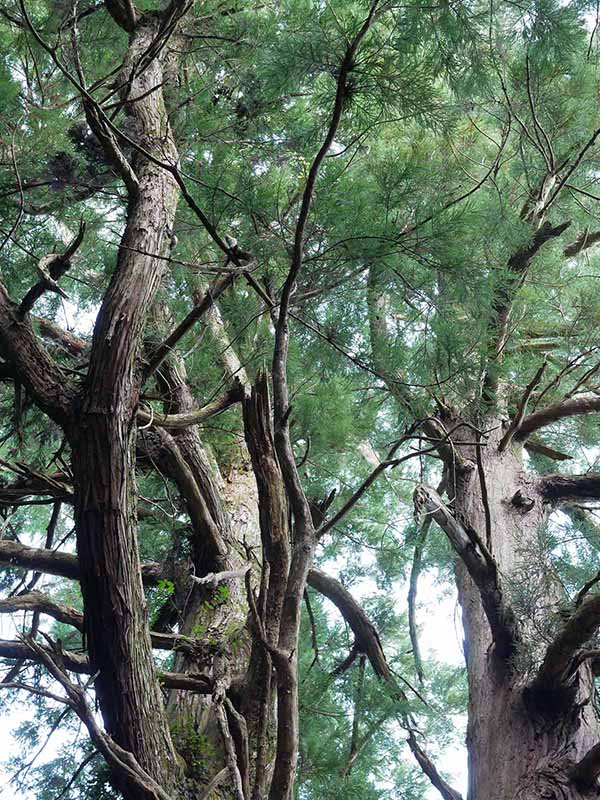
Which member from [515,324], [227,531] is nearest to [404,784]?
[227,531]

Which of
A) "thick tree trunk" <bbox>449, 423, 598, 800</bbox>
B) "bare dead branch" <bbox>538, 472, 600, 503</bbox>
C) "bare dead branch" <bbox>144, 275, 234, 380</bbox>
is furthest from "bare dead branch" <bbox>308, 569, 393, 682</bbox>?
"bare dead branch" <bbox>144, 275, 234, 380</bbox>

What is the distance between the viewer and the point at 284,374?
1.71m

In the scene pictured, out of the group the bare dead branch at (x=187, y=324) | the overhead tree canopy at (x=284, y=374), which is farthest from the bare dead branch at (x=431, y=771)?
the bare dead branch at (x=187, y=324)

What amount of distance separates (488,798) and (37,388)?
169cm

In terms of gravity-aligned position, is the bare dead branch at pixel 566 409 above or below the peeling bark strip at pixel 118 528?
above

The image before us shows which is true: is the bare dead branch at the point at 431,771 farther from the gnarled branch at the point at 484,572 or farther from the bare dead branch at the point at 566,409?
the bare dead branch at the point at 566,409

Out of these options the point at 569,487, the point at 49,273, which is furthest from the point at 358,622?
the point at 49,273

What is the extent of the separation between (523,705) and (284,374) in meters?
1.31

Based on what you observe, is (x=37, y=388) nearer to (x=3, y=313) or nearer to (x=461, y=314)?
(x=3, y=313)

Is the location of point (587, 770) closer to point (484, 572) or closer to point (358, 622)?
point (484, 572)

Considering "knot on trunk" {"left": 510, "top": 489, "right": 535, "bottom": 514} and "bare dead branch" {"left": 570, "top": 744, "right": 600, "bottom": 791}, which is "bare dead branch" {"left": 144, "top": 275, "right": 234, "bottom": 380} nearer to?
"bare dead branch" {"left": 570, "top": 744, "right": 600, "bottom": 791}

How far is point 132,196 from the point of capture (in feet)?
6.97

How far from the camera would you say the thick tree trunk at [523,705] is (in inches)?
86.1

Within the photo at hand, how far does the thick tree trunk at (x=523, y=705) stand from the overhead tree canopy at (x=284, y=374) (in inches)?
0.4
